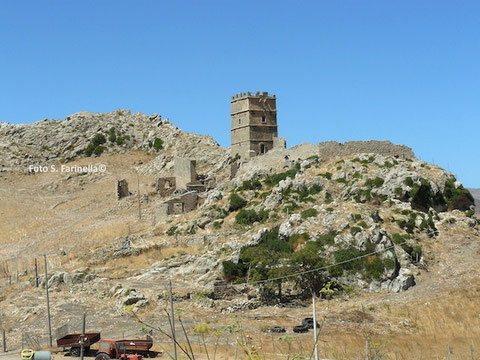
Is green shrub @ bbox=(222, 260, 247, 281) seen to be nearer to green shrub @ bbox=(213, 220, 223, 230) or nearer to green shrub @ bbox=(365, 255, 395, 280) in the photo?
green shrub @ bbox=(365, 255, 395, 280)

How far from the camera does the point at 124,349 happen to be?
29.1m

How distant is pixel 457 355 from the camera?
91.1 ft

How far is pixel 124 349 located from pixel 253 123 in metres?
37.9

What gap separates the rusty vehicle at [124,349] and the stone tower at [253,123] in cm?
3540

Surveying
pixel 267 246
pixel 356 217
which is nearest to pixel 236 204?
pixel 267 246

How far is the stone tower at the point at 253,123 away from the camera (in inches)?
2544

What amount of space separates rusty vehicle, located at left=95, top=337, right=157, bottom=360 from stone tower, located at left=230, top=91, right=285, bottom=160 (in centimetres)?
3540

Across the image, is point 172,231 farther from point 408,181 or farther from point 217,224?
point 408,181

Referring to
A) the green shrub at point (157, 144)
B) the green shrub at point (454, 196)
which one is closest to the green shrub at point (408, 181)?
the green shrub at point (454, 196)

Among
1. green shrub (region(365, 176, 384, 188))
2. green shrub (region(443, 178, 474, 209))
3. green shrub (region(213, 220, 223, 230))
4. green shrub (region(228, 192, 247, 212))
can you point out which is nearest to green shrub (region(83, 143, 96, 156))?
green shrub (region(228, 192, 247, 212))

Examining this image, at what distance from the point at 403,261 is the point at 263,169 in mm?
18998

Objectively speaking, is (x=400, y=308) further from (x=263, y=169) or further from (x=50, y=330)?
(x=263, y=169)

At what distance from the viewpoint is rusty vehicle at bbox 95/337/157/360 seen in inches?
1130

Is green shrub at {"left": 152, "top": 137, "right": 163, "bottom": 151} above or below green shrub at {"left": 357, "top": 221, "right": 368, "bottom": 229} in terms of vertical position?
above
